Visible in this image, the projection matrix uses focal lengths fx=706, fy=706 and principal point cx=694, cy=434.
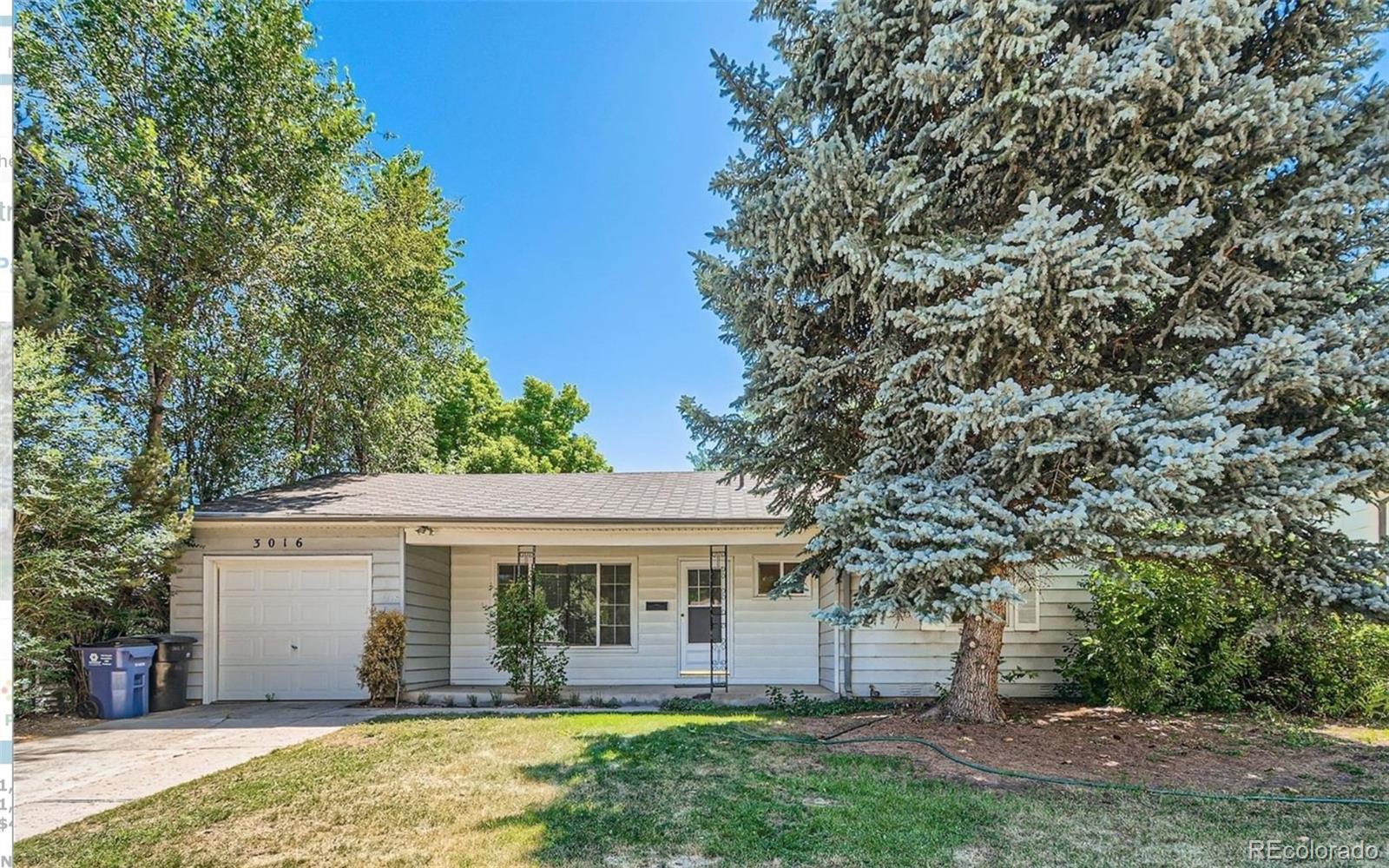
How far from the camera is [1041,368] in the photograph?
17.8ft

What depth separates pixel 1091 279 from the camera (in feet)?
15.8

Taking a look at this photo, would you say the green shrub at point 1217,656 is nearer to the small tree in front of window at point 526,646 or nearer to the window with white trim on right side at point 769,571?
the window with white trim on right side at point 769,571

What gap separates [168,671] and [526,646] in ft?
13.3

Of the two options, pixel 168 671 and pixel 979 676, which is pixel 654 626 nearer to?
pixel 979 676

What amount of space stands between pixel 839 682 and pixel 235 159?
10.7 m

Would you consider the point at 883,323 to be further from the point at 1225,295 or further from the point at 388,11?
the point at 388,11

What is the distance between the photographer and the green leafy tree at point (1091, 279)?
466 centimetres

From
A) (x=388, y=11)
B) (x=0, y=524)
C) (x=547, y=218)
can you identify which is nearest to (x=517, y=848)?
(x=0, y=524)

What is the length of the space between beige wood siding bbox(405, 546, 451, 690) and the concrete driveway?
1.01 m

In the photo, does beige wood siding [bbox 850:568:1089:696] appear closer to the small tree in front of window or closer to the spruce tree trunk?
the spruce tree trunk

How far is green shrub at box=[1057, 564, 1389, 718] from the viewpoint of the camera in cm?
679

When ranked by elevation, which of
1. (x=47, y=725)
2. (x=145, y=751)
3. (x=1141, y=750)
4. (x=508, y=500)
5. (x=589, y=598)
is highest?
(x=508, y=500)

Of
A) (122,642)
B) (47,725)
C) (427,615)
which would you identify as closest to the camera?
(47,725)

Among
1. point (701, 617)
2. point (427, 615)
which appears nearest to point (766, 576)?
point (701, 617)
